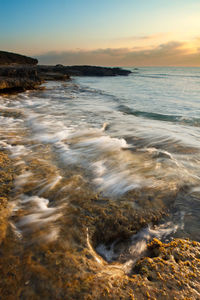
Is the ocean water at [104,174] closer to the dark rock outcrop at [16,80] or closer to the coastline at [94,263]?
the coastline at [94,263]

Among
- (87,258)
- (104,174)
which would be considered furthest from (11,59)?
(87,258)

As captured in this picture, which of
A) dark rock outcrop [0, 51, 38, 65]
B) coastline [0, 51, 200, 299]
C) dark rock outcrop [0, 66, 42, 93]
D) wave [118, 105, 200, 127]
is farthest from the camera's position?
dark rock outcrop [0, 51, 38, 65]

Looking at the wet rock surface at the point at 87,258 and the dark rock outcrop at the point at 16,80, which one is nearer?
the wet rock surface at the point at 87,258

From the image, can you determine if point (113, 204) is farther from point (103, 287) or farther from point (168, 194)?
point (103, 287)

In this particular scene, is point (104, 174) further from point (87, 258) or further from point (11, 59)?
point (11, 59)

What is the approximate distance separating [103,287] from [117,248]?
0.47 m

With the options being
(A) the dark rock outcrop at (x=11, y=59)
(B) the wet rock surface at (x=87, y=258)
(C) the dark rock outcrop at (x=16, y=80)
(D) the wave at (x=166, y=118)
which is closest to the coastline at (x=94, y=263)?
(B) the wet rock surface at (x=87, y=258)

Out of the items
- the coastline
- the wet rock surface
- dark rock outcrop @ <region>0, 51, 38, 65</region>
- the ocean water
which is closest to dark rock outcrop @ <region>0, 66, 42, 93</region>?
the ocean water

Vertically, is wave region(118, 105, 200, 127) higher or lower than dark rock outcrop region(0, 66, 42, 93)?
lower

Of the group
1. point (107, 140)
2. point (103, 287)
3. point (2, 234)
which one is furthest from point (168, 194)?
point (107, 140)

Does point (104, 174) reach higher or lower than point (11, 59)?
lower

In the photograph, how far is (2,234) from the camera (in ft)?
5.33

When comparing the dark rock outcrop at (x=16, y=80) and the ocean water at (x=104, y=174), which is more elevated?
the dark rock outcrop at (x=16, y=80)

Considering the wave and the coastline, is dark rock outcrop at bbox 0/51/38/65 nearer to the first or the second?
the wave
